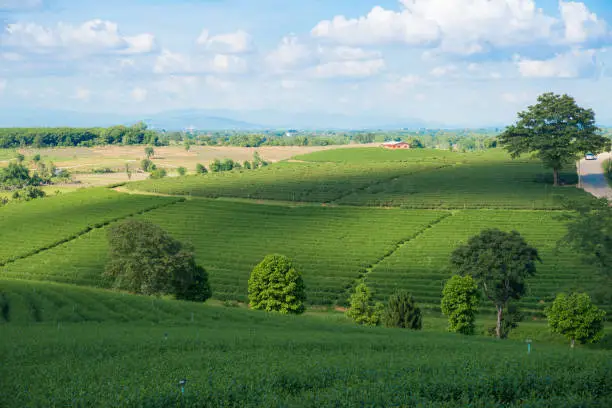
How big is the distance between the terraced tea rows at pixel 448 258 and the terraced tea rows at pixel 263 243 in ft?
8.74

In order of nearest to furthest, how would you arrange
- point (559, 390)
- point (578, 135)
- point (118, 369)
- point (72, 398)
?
point (72, 398)
point (559, 390)
point (118, 369)
point (578, 135)

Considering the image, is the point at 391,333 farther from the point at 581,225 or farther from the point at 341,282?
the point at 341,282

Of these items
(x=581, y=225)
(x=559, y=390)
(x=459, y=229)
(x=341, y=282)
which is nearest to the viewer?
(x=559, y=390)

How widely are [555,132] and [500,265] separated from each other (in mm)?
59077

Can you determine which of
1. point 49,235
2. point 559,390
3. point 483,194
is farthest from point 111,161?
point 559,390

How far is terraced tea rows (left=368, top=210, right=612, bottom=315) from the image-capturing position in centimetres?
4531

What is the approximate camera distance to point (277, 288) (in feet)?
137

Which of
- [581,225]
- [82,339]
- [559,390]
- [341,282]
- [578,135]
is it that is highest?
[578,135]

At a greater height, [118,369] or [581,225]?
[581,225]

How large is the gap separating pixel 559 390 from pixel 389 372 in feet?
14.9

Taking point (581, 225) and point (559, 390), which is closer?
point (559, 390)

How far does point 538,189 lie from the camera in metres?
90.6

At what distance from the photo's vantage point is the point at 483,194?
8912 cm

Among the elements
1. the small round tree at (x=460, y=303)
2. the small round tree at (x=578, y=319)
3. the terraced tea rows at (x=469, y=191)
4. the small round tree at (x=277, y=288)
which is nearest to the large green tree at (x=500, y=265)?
the small round tree at (x=460, y=303)
